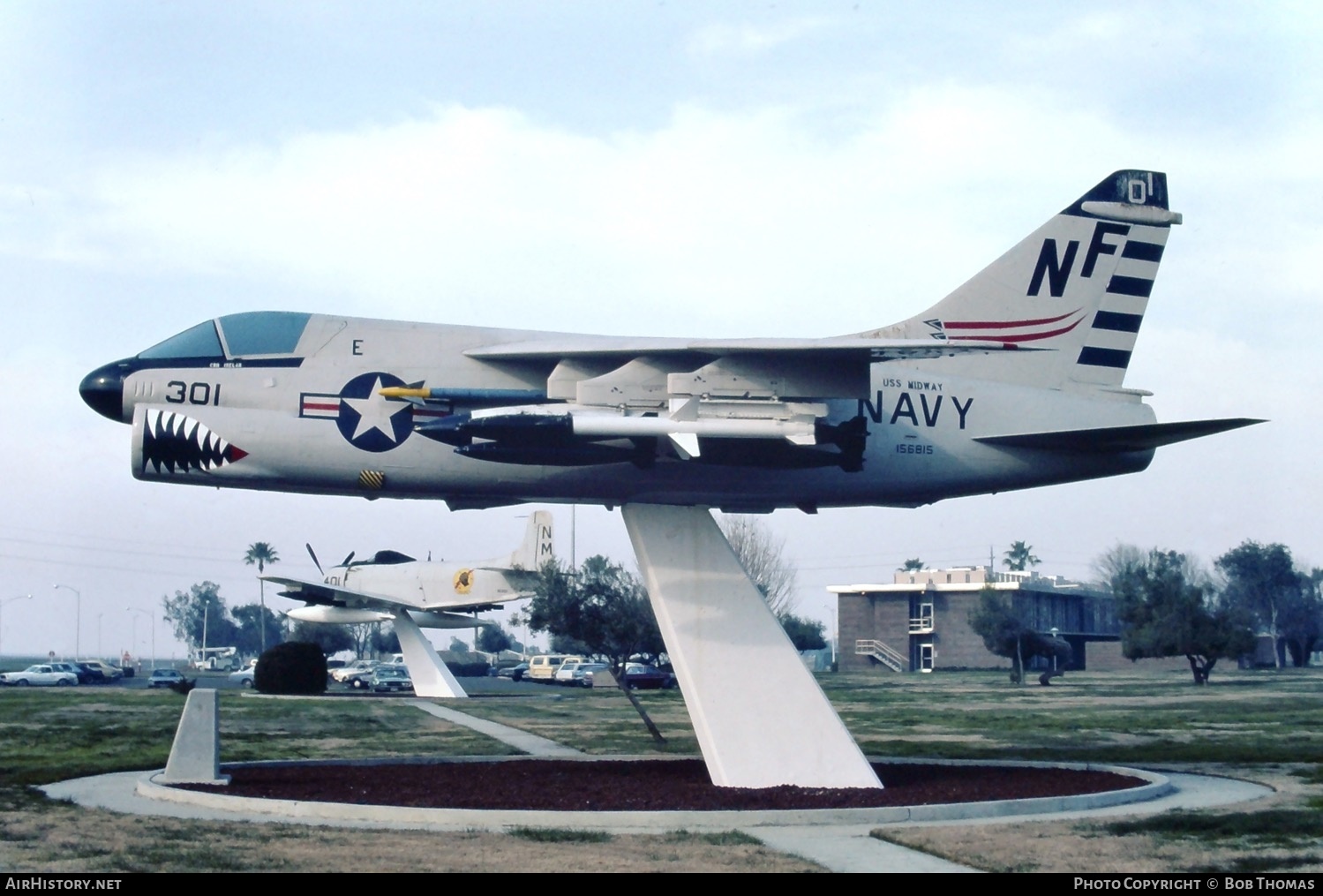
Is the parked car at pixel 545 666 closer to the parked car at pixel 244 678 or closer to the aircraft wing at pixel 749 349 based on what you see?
the parked car at pixel 244 678

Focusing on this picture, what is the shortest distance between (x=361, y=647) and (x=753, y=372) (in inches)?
4045

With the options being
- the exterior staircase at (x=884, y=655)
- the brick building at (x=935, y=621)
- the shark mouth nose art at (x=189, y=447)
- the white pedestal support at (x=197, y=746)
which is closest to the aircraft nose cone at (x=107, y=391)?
the shark mouth nose art at (x=189, y=447)

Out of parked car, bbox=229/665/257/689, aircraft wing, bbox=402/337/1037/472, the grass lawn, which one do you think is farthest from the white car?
aircraft wing, bbox=402/337/1037/472

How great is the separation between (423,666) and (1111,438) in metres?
39.0

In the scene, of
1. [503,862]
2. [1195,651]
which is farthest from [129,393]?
[1195,651]

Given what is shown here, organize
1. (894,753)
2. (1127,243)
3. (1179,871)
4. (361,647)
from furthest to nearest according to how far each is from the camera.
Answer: (361,647)
(894,753)
(1127,243)
(1179,871)

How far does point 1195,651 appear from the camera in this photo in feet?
219

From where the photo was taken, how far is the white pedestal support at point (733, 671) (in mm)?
17672

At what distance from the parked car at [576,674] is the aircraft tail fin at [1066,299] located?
187ft

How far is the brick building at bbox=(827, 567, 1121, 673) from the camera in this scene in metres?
105

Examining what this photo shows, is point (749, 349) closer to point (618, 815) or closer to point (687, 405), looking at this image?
point (687, 405)

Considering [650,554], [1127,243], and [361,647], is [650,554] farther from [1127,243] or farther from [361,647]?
[361,647]

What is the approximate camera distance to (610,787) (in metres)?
18.4

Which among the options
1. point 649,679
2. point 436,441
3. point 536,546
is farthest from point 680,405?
point 649,679
